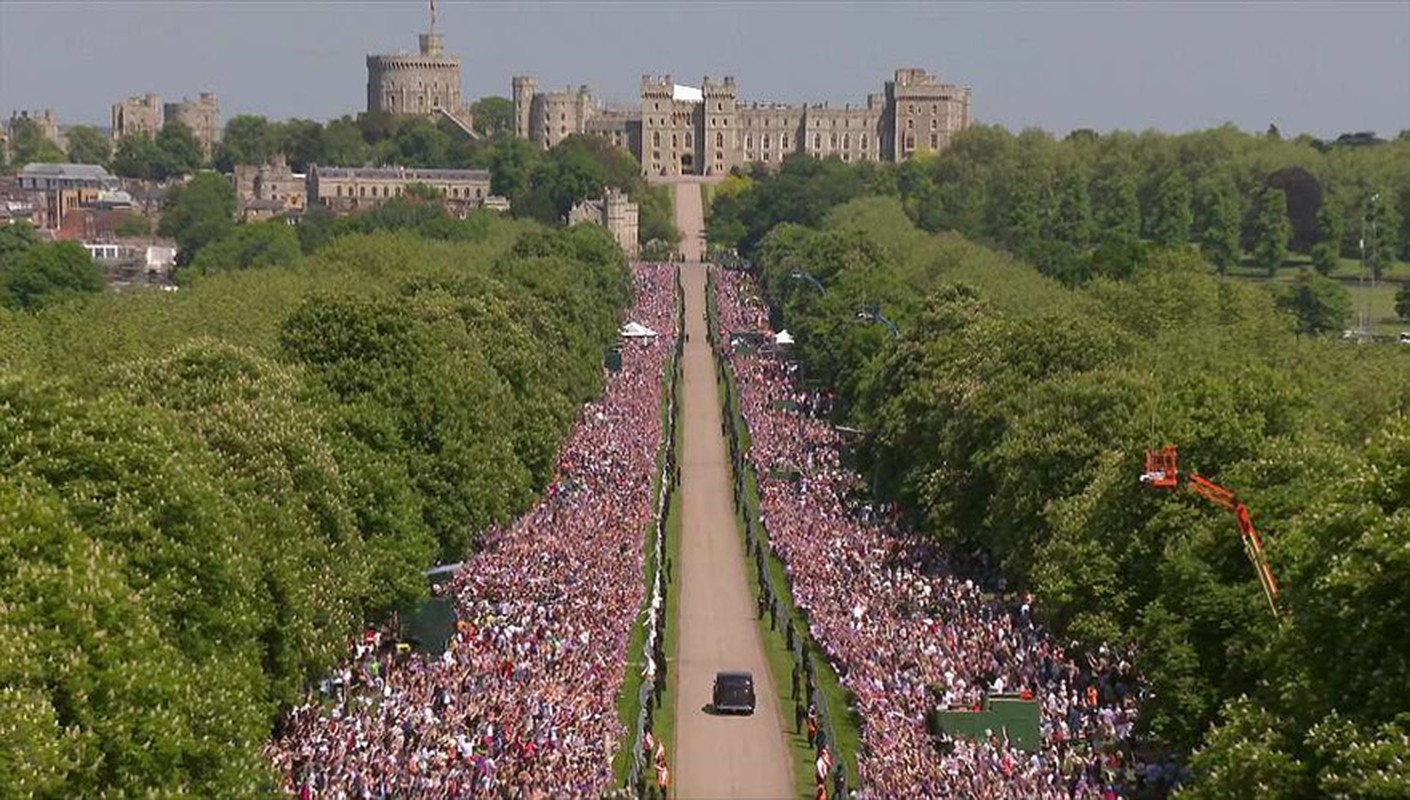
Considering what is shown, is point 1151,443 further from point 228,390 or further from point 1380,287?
point 1380,287

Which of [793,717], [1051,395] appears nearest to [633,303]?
[1051,395]

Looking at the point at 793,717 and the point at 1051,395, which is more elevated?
the point at 1051,395

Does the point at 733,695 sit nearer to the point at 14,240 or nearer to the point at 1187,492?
the point at 1187,492

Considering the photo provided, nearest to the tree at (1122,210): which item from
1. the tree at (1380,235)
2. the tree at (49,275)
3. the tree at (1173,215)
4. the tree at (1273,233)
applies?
the tree at (1173,215)

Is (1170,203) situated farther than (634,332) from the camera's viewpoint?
Yes

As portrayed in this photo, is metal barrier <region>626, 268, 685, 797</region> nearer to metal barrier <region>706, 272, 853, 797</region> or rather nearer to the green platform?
metal barrier <region>706, 272, 853, 797</region>

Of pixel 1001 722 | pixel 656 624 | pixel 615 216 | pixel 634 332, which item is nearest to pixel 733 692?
pixel 656 624
